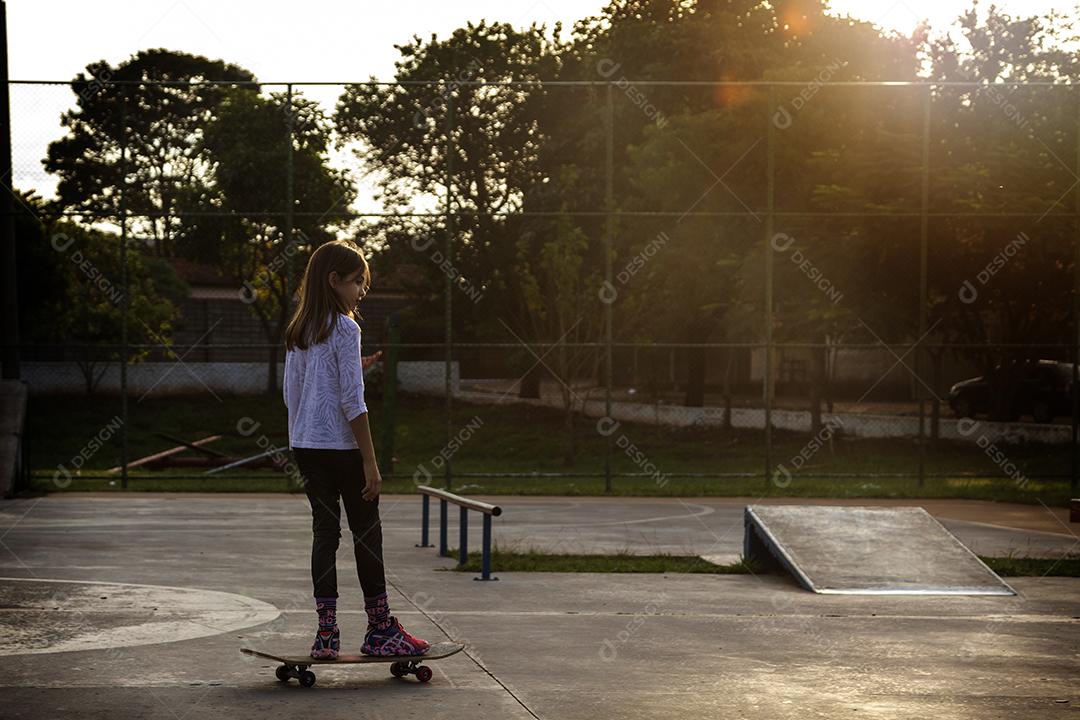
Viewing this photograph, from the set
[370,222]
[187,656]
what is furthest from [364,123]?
[187,656]

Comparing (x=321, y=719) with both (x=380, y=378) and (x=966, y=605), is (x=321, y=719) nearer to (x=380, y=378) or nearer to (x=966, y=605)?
(x=966, y=605)

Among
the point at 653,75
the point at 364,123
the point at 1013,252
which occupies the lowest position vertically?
the point at 1013,252

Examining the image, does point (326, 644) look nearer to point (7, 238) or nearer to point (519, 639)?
point (519, 639)

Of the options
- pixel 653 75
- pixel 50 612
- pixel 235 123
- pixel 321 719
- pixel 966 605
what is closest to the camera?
pixel 321 719

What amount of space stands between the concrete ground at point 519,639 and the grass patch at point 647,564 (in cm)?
35

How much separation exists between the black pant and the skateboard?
304mm

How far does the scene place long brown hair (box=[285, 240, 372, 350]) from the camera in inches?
251

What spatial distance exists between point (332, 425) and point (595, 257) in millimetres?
25189

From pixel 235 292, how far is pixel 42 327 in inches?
315

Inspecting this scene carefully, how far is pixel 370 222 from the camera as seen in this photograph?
27016 mm

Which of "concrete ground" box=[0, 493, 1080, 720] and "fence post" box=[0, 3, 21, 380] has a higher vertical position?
"fence post" box=[0, 3, 21, 380]

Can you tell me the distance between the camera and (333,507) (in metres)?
6.45

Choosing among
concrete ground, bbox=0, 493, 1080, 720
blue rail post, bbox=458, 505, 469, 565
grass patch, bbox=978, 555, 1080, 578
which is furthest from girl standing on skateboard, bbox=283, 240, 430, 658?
grass patch, bbox=978, 555, 1080, 578

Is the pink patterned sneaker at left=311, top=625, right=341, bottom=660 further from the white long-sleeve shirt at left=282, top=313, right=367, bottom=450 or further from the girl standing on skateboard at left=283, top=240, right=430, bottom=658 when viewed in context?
the white long-sleeve shirt at left=282, top=313, right=367, bottom=450
